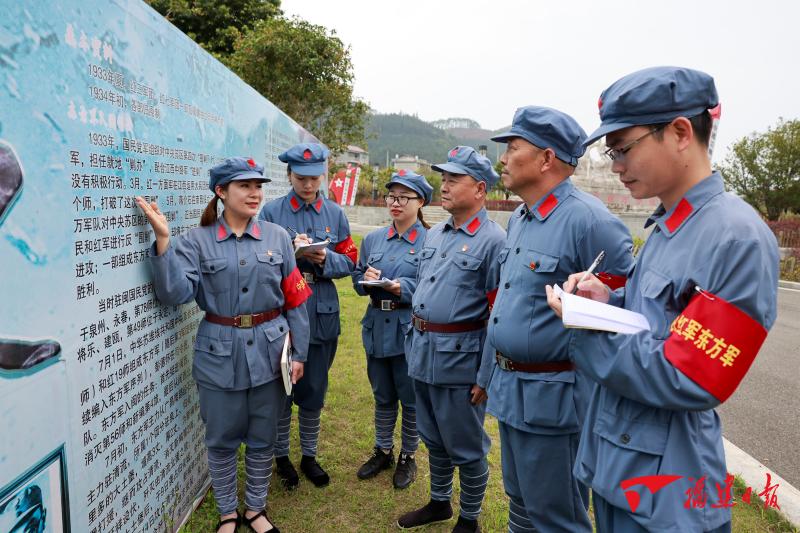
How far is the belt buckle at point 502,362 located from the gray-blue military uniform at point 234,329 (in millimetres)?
1217

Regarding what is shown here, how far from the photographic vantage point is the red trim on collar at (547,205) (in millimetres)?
2256

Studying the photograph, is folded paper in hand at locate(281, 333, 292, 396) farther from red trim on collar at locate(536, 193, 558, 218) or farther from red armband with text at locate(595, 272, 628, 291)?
red armband with text at locate(595, 272, 628, 291)

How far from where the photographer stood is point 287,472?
339 centimetres

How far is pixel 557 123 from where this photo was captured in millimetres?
2201

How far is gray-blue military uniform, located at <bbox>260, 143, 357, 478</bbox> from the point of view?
3480mm

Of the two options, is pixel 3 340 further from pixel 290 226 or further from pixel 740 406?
pixel 740 406

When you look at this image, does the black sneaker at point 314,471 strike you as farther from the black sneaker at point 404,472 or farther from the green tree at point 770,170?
the green tree at point 770,170

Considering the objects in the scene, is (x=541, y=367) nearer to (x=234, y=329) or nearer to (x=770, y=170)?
(x=234, y=329)

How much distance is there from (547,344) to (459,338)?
2.47 ft

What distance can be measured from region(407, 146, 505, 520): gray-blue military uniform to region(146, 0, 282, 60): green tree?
12.8 metres

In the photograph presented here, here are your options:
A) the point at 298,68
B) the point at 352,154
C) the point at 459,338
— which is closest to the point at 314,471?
the point at 459,338

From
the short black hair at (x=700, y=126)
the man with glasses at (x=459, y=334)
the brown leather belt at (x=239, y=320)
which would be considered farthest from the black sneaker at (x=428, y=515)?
the short black hair at (x=700, y=126)

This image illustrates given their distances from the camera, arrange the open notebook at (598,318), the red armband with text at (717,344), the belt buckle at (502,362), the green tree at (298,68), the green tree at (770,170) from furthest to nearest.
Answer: the green tree at (770,170), the green tree at (298,68), the belt buckle at (502,362), the open notebook at (598,318), the red armband with text at (717,344)

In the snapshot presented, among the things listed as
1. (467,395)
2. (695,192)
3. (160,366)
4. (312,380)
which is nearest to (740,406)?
(467,395)
